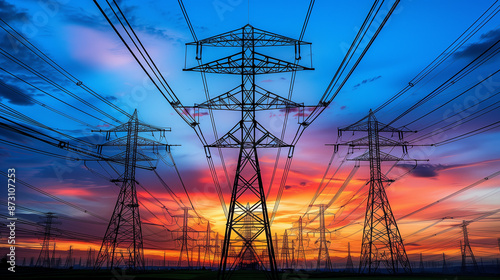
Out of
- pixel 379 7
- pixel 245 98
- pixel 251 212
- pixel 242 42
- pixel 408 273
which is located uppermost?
pixel 242 42

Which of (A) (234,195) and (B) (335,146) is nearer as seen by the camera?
(A) (234,195)

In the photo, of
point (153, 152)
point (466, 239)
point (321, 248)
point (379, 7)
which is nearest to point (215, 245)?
point (321, 248)

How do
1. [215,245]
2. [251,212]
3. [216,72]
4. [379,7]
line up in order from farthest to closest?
[215,245] < [251,212] < [216,72] < [379,7]

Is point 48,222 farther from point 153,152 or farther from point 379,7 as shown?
point 379,7

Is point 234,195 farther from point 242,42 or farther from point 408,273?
point 408,273

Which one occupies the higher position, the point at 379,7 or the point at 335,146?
the point at 335,146

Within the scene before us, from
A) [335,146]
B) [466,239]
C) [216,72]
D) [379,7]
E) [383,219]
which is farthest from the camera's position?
[466,239]

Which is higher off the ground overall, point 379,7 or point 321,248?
point 379,7

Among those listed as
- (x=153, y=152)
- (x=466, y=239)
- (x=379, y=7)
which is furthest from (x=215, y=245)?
(x=379, y=7)

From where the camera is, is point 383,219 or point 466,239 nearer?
point 383,219
